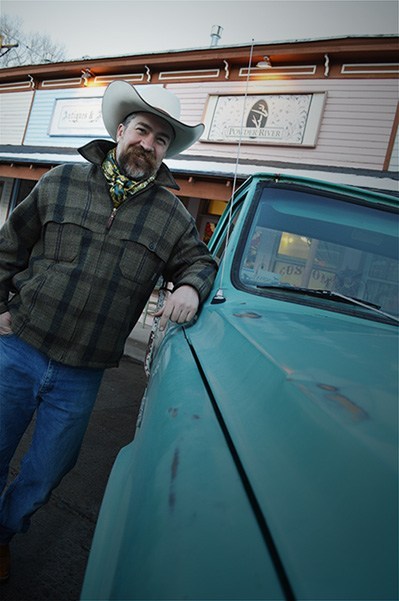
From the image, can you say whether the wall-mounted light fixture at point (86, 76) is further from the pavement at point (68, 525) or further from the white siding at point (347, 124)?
the pavement at point (68, 525)

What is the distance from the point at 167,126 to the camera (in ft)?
6.34


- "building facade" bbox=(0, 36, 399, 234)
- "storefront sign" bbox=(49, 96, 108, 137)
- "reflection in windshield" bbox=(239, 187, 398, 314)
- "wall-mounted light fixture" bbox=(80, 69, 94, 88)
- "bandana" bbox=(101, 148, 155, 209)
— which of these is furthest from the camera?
"wall-mounted light fixture" bbox=(80, 69, 94, 88)

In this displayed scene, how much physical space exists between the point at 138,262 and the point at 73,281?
0.29m

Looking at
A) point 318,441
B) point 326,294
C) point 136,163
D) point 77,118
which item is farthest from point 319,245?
point 77,118

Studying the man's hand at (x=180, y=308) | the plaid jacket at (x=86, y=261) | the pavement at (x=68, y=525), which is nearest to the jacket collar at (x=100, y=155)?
the plaid jacket at (x=86, y=261)

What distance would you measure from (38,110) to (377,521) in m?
16.6

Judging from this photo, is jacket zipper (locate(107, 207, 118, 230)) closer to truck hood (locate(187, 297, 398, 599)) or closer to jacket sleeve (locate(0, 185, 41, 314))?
jacket sleeve (locate(0, 185, 41, 314))

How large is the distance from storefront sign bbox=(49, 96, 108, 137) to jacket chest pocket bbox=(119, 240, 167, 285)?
1137 centimetres

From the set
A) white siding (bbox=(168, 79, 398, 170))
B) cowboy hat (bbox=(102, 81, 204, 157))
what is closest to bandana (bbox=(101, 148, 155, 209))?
cowboy hat (bbox=(102, 81, 204, 157))

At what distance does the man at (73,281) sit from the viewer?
5.73 ft

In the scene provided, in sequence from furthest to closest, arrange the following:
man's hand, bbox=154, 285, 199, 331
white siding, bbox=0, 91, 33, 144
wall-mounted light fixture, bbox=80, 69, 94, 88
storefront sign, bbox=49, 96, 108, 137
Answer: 1. white siding, bbox=0, 91, 33, 144
2. wall-mounted light fixture, bbox=80, 69, 94, 88
3. storefront sign, bbox=49, 96, 108, 137
4. man's hand, bbox=154, 285, 199, 331

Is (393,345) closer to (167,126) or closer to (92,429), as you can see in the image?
(167,126)

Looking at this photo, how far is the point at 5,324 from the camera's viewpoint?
1.80 m

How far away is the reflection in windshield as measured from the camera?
1714mm
